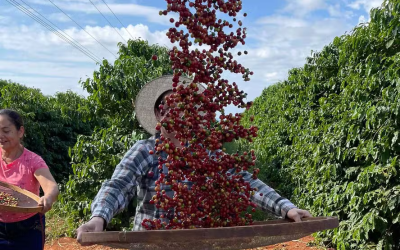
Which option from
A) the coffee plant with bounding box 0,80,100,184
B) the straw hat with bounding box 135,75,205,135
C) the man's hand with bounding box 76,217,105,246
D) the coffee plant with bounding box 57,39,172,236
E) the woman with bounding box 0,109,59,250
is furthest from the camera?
the coffee plant with bounding box 0,80,100,184

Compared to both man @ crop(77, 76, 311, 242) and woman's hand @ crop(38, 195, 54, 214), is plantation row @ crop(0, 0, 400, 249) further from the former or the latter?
woman's hand @ crop(38, 195, 54, 214)

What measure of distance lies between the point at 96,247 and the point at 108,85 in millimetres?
2655

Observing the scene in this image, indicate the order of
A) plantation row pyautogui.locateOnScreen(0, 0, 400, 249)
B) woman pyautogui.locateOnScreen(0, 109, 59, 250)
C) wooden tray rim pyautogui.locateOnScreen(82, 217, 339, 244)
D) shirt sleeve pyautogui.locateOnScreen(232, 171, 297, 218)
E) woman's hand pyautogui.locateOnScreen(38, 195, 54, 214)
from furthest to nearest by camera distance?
plantation row pyautogui.locateOnScreen(0, 0, 400, 249) → woman pyautogui.locateOnScreen(0, 109, 59, 250) → woman's hand pyautogui.locateOnScreen(38, 195, 54, 214) → shirt sleeve pyautogui.locateOnScreen(232, 171, 297, 218) → wooden tray rim pyautogui.locateOnScreen(82, 217, 339, 244)

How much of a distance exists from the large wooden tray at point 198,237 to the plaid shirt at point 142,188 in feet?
1.62

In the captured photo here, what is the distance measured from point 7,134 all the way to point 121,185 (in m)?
1.53

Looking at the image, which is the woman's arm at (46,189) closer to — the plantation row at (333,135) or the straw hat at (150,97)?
the straw hat at (150,97)

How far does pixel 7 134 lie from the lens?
3.10 metres

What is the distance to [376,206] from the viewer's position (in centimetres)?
471

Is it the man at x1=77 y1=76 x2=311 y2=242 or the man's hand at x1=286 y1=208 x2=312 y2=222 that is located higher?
the man at x1=77 y1=76 x2=311 y2=242

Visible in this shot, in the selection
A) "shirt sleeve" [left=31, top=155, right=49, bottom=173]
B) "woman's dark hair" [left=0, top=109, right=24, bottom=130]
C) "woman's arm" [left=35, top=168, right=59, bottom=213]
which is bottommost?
Result: "woman's arm" [left=35, top=168, right=59, bottom=213]

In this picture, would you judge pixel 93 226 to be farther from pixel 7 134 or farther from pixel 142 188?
pixel 7 134

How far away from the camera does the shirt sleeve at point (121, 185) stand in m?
1.78

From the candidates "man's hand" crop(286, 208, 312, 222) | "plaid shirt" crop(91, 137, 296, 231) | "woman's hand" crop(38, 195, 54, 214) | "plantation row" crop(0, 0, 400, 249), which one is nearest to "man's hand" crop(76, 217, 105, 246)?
"plaid shirt" crop(91, 137, 296, 231)

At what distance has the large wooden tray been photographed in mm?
1322
